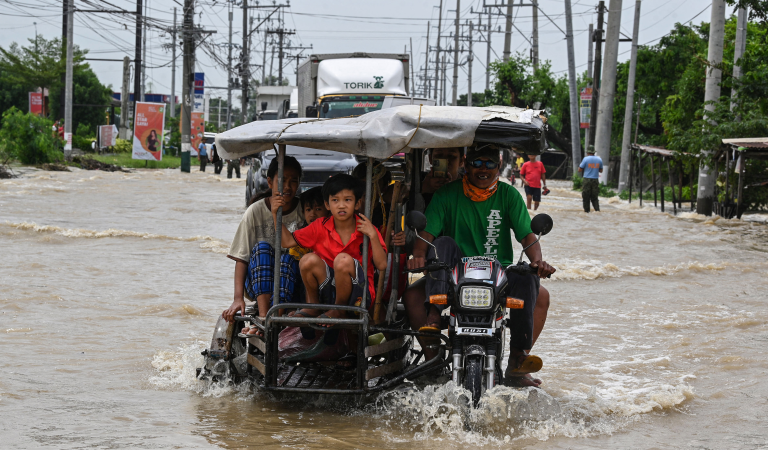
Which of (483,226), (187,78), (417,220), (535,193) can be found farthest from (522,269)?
(187,78)

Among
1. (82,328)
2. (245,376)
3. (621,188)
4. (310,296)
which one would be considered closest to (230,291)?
(82,328)

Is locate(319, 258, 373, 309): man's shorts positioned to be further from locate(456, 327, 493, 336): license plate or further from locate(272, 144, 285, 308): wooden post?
locate(456, 327, 493, 336): license plate

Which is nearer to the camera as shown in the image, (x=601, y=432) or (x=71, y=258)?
(x=601, y=432)

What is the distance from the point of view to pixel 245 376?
19.4ft

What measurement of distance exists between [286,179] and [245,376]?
1.35m

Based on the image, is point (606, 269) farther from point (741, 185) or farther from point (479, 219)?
point (741, 185)

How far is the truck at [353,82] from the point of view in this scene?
72.8 feet

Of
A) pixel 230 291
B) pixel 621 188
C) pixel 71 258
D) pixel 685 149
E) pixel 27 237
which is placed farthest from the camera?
pixel 621 188

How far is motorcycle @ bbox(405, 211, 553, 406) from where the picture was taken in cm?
489

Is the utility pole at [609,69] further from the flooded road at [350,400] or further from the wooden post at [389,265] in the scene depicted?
the wooden post at [389,265]

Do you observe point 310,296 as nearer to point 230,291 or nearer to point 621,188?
point 230,291

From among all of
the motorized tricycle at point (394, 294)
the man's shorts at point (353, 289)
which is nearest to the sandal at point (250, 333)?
the motorized tricycle at point (394, 294)

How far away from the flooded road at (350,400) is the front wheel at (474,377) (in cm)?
7

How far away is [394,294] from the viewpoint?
5438 mm
